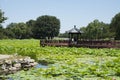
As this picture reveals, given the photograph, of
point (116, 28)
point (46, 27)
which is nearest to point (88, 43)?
point (116, 28)

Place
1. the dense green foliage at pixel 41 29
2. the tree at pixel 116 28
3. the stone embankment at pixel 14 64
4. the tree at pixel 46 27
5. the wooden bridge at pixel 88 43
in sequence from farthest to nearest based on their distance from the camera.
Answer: the dense green foliage at pixel 41 29, the tree at pixel 46 27, the tree at pixel 116 28, the wooden bridge at pixel 88 43, the stone embankment at pixel 14 64

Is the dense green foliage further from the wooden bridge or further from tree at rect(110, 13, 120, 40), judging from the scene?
the wooden bridge

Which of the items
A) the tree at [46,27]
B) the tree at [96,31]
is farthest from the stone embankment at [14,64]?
the tree at [46,27]

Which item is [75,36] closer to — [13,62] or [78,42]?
[78,42]

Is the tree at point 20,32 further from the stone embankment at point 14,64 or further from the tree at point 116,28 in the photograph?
the stone embankment at point 14,64

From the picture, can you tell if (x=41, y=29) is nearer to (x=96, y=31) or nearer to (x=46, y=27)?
(x=46, y=27)

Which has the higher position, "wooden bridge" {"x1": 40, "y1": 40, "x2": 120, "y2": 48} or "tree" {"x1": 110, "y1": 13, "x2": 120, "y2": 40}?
"tree" {"x1": 110, "y1": 13, "x2": 120, "y2": 40}

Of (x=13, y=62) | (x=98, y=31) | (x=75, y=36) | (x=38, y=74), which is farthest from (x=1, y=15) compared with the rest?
(x=38, y=74)

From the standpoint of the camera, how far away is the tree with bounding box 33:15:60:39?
10400 cm

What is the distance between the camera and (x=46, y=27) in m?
105

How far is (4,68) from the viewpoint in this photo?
48.9 ft

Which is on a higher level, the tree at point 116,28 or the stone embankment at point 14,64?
the tree at point 116,28

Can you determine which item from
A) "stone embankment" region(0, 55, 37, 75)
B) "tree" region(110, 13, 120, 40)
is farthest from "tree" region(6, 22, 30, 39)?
"stone embankment" region(0, 55, 37, 75)

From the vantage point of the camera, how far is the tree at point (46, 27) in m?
104
